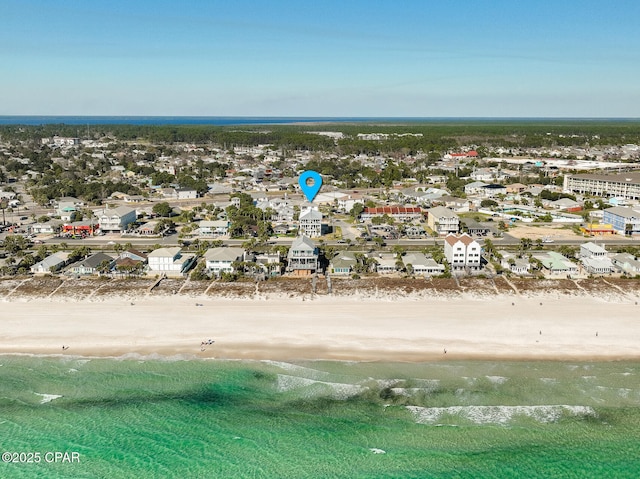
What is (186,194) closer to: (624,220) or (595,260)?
(595,260)

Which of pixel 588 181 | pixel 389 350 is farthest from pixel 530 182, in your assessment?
pixel 389 350

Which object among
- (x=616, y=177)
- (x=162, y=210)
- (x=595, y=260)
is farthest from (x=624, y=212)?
(x=162, y=210)

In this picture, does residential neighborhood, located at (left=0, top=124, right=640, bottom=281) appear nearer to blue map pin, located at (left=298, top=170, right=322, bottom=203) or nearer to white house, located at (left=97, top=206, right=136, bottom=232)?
white house, located at (left=97, top=206, right=136, bottom=232)

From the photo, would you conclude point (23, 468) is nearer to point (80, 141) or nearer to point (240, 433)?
point (240, 433)

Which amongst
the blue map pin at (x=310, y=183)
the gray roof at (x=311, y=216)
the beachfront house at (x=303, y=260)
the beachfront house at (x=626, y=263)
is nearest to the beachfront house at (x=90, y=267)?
the beachfront house at (x=303, y=260)

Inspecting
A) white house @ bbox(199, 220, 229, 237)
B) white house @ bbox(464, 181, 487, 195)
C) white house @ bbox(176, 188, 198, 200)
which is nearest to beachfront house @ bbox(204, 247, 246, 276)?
white house @ bbox(199, 220, 229, 237)
